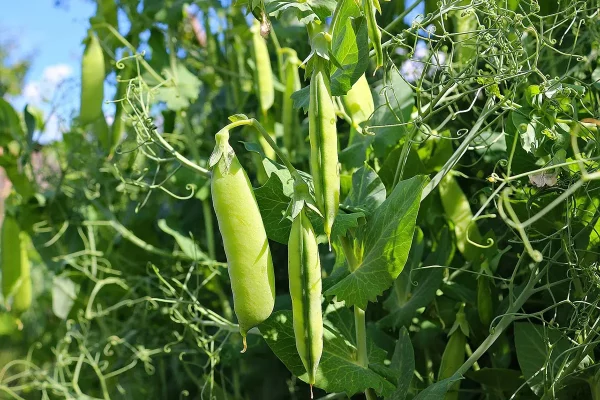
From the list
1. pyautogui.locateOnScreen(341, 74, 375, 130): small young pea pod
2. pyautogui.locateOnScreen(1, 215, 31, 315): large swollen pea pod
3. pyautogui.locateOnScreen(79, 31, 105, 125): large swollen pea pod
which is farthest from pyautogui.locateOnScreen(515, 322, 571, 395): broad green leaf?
pyautogui.locateOnScreen(1, 215, 31, 315): large swollen pea pod

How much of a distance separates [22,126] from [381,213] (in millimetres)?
1083

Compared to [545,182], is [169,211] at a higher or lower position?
lower

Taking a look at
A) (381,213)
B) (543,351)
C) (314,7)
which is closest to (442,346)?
(543,351)

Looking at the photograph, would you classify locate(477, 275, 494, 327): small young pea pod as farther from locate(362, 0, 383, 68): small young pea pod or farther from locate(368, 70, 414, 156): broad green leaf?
locate(362, 0, 383, 68): small young pea pod

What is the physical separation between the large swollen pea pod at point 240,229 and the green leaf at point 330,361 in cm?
15

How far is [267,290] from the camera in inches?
26.9

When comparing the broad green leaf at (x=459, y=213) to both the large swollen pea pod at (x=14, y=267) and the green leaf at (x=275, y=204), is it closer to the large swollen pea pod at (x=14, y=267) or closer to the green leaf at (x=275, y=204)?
the green leaf at (x=275, y=204)

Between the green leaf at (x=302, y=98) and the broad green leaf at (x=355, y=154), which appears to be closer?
the green leaf at (x=302, y=98)

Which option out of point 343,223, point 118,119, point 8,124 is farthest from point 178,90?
point 343,223

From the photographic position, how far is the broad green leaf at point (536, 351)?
871mm

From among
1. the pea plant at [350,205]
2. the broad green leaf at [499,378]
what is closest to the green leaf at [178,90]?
the pea plant at [350,205]

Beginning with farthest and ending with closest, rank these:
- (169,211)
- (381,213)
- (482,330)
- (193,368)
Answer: (169,211) → (193,368) → (482,330) → (381,213)

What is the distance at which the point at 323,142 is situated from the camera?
0.69m

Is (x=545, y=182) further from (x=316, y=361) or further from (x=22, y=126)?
(x=22, y=126)
